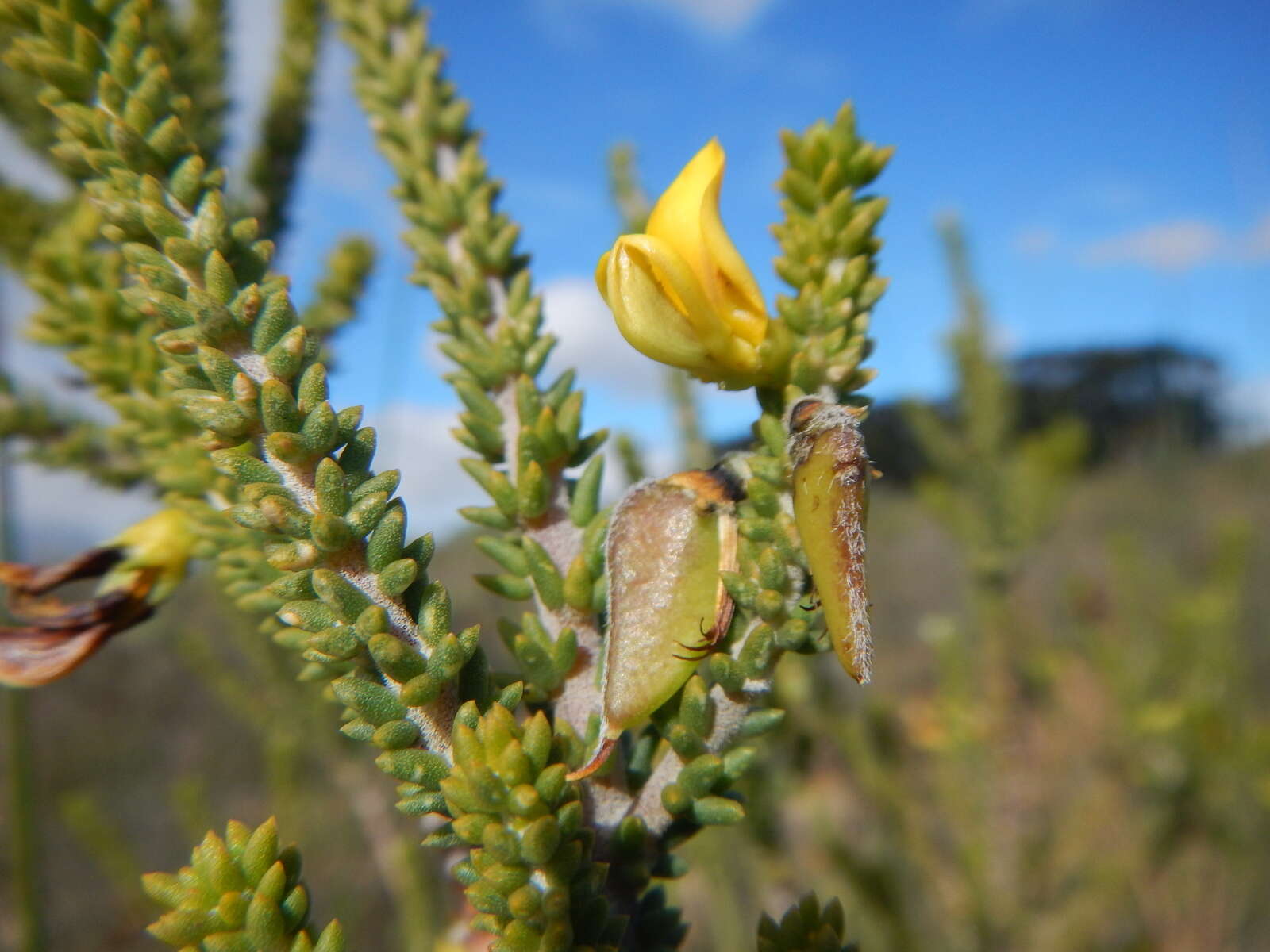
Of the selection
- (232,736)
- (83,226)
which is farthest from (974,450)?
(232,736)

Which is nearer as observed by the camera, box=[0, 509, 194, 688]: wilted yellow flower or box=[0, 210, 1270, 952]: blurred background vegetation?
Result: box=[0, 509, 194, 688]: wilted yellow flower

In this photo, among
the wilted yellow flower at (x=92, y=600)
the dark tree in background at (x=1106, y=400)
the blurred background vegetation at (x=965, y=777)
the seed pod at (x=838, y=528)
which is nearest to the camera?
the seed pod at (x=838, y=528)

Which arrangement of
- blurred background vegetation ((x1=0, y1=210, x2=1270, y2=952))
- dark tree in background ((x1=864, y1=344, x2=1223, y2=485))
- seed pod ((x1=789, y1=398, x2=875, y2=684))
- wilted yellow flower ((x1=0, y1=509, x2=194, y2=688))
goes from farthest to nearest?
dark tree in background ((x1=864, y1=344, x2=1223, y2=485)) → blurred background vegetation ((x1=0, y1=210, x2=1270, y2=952)) → wilted yellow flower ((x1=0, y1=509, x2=194, y2=688)) → seed pod ((x1=789, y1=398, x2=875, y2=684))

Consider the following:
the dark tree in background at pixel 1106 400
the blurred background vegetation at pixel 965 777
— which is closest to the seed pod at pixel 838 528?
the blurred background vegetation at pixel 965 777

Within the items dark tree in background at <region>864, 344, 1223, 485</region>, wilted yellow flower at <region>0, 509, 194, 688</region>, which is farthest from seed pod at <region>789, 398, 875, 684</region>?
dark tree in background at <region>864, 344, 1223, 485</region>

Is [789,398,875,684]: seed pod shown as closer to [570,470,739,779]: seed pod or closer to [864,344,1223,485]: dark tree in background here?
[570,470,739,779]: seed pod

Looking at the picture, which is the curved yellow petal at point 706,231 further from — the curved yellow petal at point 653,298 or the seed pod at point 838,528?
the seed pod at point 838,528

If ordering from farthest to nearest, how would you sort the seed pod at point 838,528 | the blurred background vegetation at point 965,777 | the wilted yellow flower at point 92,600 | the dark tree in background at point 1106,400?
1. the dark tree in background at point 1106,400
2. the blurred background vegetation at point 965,777
3. the wilted yellow flower at point 92,600
4. the seed pod at point 838,528

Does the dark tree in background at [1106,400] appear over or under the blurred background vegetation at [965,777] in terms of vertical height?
over

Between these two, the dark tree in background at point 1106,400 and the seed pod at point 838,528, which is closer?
the seed pod at point 838,528
